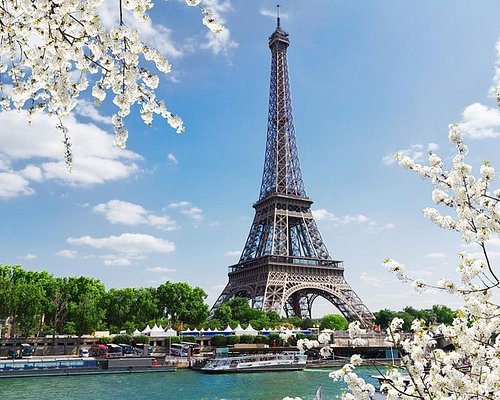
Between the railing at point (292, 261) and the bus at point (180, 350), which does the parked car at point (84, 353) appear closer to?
the bus at point (180, 350)

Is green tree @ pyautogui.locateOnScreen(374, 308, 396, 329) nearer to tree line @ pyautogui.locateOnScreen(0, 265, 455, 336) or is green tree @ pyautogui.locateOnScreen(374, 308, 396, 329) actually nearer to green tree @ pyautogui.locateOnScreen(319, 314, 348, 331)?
green tree @ pyautogui.locateOnScreen(319, 314, 348, 331)

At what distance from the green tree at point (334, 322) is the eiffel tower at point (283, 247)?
3.14 metres

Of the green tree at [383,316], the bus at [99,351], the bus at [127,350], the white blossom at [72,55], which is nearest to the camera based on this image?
the white blossom at [72,55]

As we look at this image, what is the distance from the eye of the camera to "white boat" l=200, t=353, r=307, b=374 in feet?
149

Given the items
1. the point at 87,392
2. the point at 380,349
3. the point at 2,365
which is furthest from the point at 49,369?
the point at 380,349

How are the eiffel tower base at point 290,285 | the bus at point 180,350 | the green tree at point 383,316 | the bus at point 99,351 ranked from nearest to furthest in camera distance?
the bus at point 99,351 → the bus at point 180,350 → the eiffel tower base at point 290,285 → the green tree at point 383,316

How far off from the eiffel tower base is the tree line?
2.33 m

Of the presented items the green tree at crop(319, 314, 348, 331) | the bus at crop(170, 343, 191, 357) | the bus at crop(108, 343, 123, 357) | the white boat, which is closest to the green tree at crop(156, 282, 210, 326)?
the bus at crop(170, 343, 191, 357)

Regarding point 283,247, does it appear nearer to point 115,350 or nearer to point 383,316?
point 115,350

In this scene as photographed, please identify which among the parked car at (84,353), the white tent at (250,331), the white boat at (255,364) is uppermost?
the white tent at (250,331)

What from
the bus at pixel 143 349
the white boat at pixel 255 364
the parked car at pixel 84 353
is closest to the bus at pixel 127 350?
the bus at pixel 143 349

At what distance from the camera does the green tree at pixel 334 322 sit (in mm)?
77688

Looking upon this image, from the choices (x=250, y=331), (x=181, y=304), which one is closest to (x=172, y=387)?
(x=250, y=331)

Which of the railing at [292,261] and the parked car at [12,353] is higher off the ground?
the railing at [292,261]
